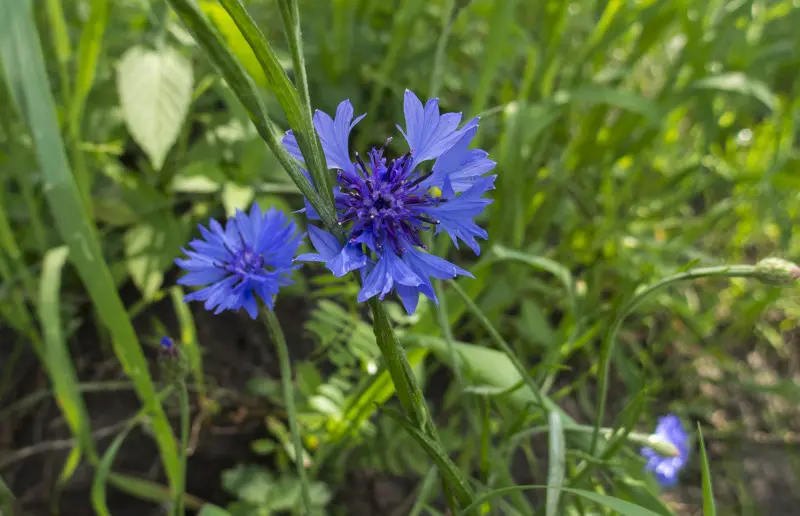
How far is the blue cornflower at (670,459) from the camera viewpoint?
41.1 inches

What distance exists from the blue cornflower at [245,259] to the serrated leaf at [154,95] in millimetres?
388

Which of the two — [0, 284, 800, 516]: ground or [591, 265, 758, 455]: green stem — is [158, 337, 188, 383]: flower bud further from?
[591, 265, 758, 455]: green stem

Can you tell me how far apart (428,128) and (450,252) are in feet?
3.20

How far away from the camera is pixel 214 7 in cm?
89

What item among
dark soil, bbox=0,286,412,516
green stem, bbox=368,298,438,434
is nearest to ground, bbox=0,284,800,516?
dark soil, bbox=0,286,412,516

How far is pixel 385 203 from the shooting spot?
0.47 m

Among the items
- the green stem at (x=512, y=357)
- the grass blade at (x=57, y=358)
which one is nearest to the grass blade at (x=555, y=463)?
the green stem at (x=512, y=357)

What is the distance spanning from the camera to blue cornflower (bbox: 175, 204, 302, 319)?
1.95 ft

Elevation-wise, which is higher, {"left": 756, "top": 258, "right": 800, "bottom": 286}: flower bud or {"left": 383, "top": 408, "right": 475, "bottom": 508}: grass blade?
{"left": 756, "top": 258, "right": 800, "bottom": 286}: flower bud

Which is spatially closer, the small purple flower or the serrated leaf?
the small purple flower

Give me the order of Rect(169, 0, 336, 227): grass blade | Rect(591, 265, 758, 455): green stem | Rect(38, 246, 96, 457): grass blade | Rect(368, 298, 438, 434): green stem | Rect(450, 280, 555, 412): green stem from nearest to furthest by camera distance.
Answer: Rect(169, 0, 336, 227): grass blade < Rect(368, 298, 438, 434): green stem < Rect(591, 265, 758, 455): green stem < Rect(450, 280, 555, 412): green stem < Rect(38, 246, 96, 457): grass blade

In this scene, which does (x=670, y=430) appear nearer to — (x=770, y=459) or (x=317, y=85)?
(x=770, y=459)

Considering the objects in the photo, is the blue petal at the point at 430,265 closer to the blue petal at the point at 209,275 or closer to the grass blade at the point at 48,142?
the blue petal at the point at 209,275

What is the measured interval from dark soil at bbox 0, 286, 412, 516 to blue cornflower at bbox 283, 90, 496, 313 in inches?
28.3
